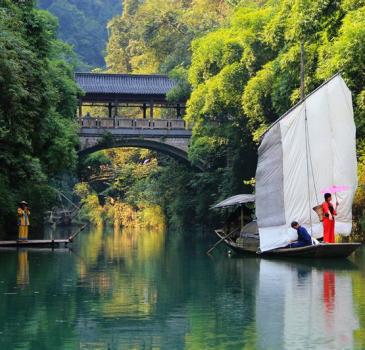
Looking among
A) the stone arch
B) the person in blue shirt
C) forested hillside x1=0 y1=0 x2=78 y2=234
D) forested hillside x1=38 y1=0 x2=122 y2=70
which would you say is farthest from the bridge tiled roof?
forested hillside x1=38 y1=0 x2=122 y2=70

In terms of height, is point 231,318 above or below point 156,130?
below

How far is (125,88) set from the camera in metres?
51.2

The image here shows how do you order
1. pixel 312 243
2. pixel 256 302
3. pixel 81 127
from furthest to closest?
1. pixel 81 127
2. pixel 312 243
3. pixel 256 302

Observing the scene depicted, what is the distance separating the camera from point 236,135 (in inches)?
1638

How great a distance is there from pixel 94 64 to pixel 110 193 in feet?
143

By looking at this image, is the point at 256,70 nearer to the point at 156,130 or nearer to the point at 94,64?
the point at 156,130

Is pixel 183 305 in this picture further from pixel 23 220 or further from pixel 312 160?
pixel 23 220

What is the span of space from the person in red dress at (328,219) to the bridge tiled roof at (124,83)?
29.2m

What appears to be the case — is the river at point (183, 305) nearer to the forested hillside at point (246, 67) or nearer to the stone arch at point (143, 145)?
the forested hillside at point (246, 67)

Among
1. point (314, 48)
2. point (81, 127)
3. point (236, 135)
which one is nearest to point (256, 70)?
point (236, 135)

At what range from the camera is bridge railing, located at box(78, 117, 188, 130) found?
49188 millimetres

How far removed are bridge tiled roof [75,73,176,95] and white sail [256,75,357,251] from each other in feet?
90.3

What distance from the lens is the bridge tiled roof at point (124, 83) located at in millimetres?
50625

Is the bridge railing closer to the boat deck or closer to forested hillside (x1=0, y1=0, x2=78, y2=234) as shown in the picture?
forested hillside (x1=0, y1=0, x2=78, y2=234)
